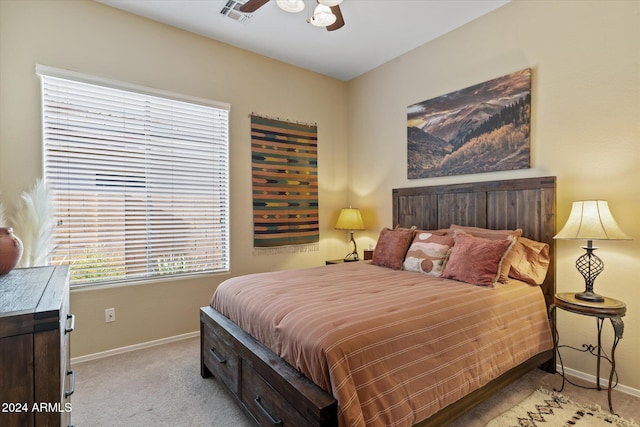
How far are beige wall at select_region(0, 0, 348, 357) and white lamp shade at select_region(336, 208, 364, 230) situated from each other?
0.31m

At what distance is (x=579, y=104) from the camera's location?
94.7 inches

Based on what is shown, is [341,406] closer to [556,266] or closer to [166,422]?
[166,422]

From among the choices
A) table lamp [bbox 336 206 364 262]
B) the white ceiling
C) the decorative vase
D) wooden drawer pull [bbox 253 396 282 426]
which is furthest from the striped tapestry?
the decorative vase

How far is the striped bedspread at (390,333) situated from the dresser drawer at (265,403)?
0.56ft

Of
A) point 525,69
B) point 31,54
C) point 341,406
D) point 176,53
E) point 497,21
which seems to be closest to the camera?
point 341,406

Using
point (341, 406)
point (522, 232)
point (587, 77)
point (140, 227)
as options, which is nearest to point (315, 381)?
point (341, 406)

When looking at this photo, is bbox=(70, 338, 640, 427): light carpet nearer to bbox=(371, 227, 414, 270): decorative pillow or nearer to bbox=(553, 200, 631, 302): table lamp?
bbox=(553, 200, 631, 302): table lamp

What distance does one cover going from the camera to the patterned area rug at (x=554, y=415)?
1.85 meters

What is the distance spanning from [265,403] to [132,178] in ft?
7.76

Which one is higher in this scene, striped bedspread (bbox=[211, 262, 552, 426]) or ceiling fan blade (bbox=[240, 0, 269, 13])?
ceiling fan blade (bbox=[240, 0, 269, 13])

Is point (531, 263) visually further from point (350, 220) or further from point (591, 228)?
point (350, 220)

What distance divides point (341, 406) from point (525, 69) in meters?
2.94

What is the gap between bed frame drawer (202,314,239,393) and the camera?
6.40ft

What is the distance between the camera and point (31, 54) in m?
2.51
